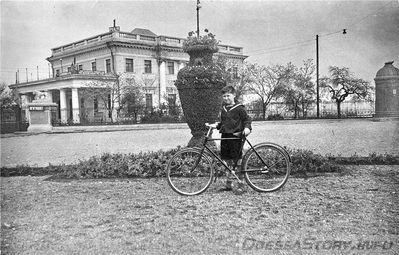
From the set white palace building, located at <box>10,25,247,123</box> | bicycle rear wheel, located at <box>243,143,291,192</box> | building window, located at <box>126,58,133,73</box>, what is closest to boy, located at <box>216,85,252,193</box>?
bicycle rear wheel, located at <box>243,143,291,192</box>

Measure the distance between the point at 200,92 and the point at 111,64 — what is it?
33.6 metres

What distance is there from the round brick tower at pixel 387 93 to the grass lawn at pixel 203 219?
50.1ft

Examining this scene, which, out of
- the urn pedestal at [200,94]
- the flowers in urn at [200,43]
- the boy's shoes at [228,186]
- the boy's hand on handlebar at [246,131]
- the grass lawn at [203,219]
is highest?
the flowers in urn at [200,43]

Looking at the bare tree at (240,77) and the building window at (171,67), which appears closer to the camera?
the bare tree at (240,77)

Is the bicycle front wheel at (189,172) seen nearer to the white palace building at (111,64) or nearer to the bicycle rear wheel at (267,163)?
the bicycle rear wheel at (267,163)

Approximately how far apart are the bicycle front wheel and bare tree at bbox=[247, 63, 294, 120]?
27119 millimetres

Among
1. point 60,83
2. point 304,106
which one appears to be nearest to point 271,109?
point 304,106

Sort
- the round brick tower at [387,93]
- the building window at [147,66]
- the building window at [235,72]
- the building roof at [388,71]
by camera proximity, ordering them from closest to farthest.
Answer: the round brick tower at [387,93]
the building roof at [388,71]
the building window at [235,72]
the building window at [147,66]

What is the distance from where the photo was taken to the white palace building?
121ft

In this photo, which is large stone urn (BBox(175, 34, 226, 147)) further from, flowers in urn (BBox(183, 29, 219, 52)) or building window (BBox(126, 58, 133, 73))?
building window (BBox(126, 58, 133, 73))

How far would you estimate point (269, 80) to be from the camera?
33.9 metres

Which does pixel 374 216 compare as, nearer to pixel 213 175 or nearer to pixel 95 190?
pixel 213 175

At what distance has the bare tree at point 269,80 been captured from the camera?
32.8 metres

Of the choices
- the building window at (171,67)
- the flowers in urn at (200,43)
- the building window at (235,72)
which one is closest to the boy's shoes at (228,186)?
the flowers in urn at (200,43)
